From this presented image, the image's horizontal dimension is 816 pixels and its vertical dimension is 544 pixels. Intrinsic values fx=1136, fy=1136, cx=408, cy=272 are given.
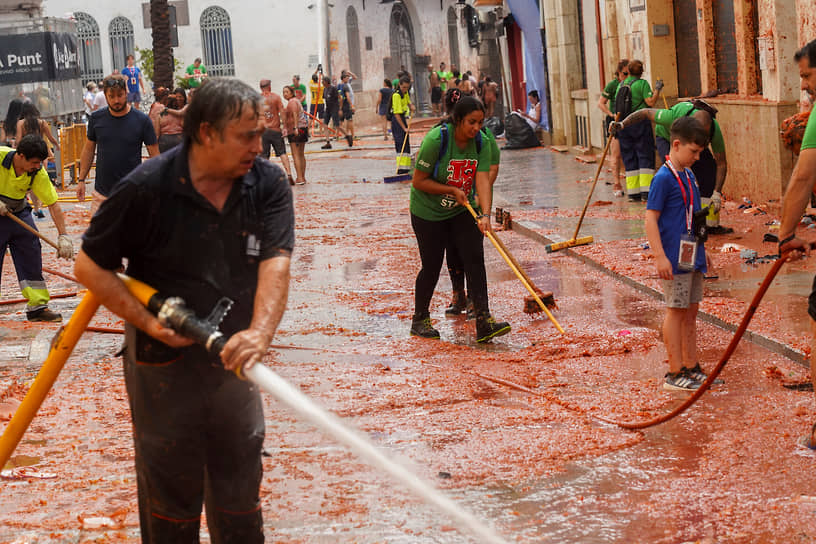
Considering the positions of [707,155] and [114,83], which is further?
[114,83]

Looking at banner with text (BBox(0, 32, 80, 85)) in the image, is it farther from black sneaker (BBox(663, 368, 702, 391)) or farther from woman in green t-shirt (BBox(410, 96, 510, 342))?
black sneaker (BBox(663, 368, 702, 391))

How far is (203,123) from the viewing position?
3557 millimetres

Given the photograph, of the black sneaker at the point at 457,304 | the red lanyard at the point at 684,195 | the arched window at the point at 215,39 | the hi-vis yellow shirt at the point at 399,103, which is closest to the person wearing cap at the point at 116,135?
the black sneaker at the point at 457,304

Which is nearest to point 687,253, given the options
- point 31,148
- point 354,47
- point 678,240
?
point 678,240

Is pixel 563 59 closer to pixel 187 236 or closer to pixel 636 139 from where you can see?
pixel 636 139

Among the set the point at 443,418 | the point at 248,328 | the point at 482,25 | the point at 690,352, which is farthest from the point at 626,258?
the point at 482,25

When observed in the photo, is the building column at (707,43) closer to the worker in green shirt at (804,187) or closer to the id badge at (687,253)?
the id badge at (687,253)

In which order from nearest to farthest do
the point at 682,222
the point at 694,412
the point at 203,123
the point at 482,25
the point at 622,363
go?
the point at 203,123
the point at 694,412
the point at 682,222
the point at 622,363
the point at 482,25

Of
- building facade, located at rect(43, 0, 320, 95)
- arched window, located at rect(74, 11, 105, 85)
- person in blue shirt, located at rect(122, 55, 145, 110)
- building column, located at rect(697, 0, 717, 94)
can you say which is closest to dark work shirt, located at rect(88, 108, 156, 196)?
building column, located at rect(697, 0, 717, 94)

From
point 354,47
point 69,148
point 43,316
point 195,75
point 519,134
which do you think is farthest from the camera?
point 354,47

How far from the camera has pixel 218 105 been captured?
3523 mm

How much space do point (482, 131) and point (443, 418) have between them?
307 centimetres

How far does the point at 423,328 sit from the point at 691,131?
118 inches

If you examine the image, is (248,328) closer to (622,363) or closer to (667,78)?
(622,363)
